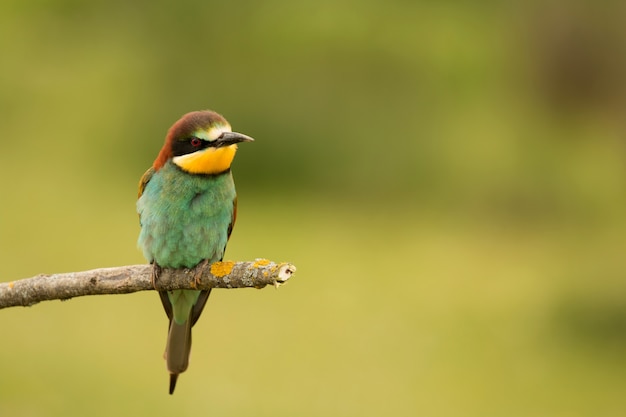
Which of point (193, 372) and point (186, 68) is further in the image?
point (186, 68)

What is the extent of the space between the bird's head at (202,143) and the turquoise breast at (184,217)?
0.03 meters

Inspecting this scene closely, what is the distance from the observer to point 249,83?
7555 millimetres

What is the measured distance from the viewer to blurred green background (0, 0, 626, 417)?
14.5 feet

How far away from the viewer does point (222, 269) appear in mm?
1873

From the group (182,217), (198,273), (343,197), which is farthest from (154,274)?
(343,197)

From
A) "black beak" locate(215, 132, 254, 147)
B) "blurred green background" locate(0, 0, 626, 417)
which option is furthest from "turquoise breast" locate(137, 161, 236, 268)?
"blurred green background" locate(0, 0, 626, 417)

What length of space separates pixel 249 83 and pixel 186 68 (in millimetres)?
976

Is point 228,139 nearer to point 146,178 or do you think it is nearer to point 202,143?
point 202,143

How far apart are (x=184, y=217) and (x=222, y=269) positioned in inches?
13.6

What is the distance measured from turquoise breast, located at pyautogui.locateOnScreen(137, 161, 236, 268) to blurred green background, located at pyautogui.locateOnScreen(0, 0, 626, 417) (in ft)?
6.02

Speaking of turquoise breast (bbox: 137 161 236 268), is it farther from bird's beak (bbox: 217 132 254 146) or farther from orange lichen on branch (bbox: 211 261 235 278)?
orange lichen on branch (bbox: 211 261 235 278)

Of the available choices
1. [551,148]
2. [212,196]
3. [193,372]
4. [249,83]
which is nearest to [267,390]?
[193,372]

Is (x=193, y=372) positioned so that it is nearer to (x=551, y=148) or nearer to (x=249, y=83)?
(x=249, y=83)

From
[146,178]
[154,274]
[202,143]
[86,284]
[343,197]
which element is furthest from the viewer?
[343,197]
